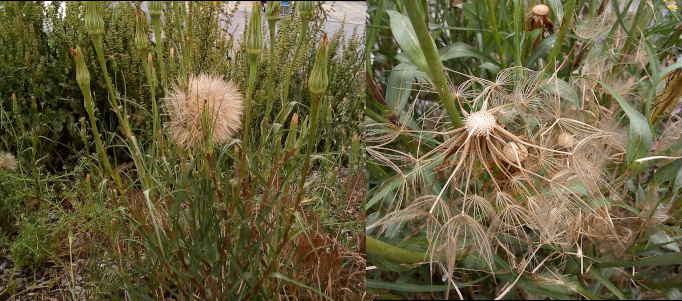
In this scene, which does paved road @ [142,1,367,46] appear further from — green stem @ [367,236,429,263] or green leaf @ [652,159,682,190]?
green leaf @ [652,159,682,190]

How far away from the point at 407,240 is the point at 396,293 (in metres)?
0.29

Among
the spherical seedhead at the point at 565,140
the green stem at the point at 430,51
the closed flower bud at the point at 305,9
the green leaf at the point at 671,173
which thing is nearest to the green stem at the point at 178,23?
the closed flower bud at the point at 305,9

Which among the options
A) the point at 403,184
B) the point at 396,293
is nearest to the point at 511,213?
the point at 403,184

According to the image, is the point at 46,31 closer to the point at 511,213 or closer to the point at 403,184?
the point at 403,184

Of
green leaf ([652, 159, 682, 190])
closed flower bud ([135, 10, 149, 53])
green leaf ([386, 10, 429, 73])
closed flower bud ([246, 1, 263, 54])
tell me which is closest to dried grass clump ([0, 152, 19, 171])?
closed flower bud ([135, 10, 149, 53])

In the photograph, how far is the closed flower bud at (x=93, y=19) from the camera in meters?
0.52

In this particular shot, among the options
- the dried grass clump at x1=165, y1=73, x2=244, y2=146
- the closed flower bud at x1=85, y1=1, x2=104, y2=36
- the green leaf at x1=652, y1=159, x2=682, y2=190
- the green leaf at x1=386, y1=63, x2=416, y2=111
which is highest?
the closed flower bud at x1=85, y1=1, x2=104, y2=36

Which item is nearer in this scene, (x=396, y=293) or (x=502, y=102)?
(x=502, y=102)

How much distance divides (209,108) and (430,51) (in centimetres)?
26

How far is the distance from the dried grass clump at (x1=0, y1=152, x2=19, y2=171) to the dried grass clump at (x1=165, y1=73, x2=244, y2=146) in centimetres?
24

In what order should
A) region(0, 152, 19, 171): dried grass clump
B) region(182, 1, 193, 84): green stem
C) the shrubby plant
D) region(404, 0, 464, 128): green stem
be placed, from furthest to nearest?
region(0, 152, 19, 171): dried grass clump → region(182, 1, 193, 84): green stem → the shrubby plant → region(404, 0, 464, 128): green stem

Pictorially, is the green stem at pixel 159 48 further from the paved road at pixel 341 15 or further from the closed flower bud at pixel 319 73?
the closed flower bud at pixel 319 73

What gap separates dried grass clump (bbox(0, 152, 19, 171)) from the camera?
2.38ft

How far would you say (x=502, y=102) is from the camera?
1.86ft
